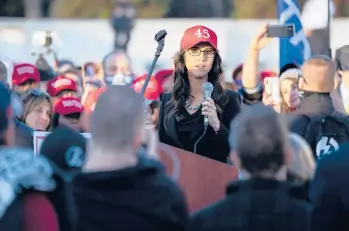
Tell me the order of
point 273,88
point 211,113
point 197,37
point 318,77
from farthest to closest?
point 273,88
point 197,37
point 318,77
point 211,113

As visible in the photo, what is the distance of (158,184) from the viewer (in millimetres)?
4414

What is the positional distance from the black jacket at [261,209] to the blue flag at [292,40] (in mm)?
7047

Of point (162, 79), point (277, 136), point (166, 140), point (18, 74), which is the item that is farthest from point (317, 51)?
point (277, 136)

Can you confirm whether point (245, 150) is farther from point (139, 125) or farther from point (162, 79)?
point (162, 79)

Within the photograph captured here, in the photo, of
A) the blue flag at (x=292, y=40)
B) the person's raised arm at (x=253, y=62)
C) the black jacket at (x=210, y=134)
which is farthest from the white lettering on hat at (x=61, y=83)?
the black jacket at (x=210, y=134)

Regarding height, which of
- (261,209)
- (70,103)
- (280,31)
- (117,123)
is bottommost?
(261,209)

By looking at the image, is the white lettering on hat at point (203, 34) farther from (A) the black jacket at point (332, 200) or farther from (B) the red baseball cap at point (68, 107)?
(A) the black jacket at point (332, 200)

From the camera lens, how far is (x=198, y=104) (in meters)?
6.63

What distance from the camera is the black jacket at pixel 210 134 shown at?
21.1 feet

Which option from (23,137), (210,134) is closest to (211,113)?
(210,134)

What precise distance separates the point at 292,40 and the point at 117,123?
724cm

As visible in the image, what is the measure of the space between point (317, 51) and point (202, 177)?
885 cm

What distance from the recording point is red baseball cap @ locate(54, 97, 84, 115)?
7.94 meters

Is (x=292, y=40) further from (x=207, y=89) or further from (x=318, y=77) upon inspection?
(x=207, y=89)
